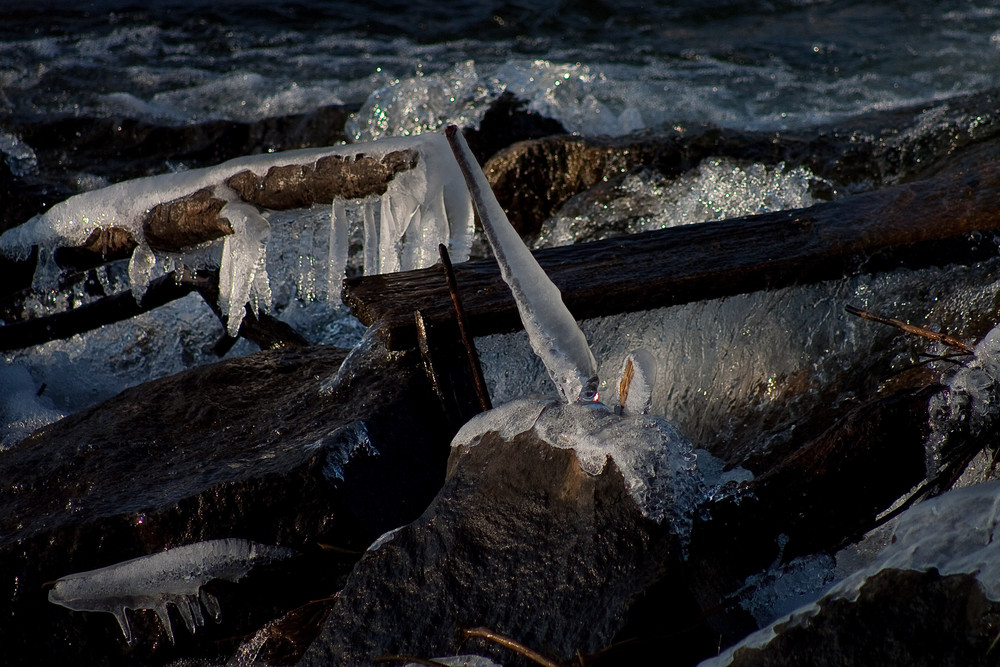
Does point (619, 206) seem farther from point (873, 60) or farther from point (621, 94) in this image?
point (873, 60)

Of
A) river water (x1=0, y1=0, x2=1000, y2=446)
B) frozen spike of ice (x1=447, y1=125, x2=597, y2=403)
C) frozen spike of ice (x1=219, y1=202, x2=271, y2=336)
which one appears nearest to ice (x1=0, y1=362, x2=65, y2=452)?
river water (x1=0, y1=0, x2=1000, y2=446)

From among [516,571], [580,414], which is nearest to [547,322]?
[580,414]

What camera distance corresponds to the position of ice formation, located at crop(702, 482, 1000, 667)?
1466 mm

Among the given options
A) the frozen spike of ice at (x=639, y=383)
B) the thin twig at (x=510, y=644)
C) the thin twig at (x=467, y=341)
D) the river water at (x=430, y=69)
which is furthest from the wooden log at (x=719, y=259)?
the river water at (x=430, y=69)

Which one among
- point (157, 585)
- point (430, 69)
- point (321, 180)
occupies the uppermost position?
point (430, 69)

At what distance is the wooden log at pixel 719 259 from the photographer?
8.86 feet

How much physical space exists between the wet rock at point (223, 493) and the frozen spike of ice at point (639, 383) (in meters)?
0.84

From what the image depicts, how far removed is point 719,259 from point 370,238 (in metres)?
1.28

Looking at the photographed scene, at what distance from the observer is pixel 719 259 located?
2.81 m

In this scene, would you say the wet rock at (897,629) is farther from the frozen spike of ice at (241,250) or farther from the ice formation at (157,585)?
the frozen spike of ice at (241,250)

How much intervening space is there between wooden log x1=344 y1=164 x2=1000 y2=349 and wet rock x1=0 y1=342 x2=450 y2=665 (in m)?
0.23

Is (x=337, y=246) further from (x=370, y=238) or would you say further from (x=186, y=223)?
(x=186, y=223)

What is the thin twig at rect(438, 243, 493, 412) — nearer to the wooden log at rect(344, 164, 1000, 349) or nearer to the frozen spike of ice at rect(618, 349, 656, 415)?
the wooden log at rect(344, 164, 1000, 349)

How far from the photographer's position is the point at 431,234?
2910mm
